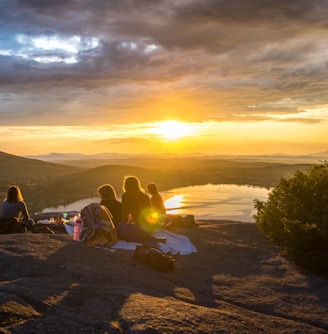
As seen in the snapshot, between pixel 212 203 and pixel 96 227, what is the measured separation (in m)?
32.6

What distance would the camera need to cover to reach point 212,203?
43938 millimetres

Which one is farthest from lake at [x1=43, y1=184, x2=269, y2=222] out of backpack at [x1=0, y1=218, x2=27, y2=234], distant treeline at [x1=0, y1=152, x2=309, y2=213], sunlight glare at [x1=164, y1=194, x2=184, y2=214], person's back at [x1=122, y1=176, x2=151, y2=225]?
backpack at [x1=0, y1=218, x2=27, y2=234]

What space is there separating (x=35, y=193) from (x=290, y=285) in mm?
40114

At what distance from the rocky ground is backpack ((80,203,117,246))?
20.8 inches

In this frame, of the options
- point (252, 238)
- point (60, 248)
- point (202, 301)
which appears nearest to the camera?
Answer: point (202, 301)

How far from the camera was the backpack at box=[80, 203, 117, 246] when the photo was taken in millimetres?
12133

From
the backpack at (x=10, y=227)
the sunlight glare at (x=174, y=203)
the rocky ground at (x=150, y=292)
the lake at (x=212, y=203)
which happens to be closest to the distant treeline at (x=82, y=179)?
the lake at (x=212, y=203)

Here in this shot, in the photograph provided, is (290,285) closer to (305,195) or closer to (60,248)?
(305,195)

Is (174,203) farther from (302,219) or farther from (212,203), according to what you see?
(302,219)

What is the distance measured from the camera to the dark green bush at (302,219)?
476 inches

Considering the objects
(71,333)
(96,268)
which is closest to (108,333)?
(71,333)

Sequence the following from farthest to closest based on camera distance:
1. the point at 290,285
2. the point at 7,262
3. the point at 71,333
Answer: the point at 290,285 < the point at 7,262 < the point at 71,333

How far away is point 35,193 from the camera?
46.7 m

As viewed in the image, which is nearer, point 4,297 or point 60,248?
point 4,297
